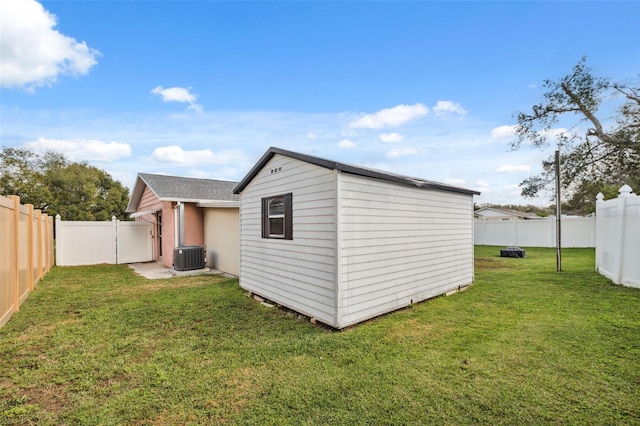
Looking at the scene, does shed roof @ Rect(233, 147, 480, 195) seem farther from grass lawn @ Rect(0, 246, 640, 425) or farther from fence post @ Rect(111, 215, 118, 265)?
fence post @ Rect(111, 215, 118, 265)

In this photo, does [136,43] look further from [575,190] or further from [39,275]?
[575,190]

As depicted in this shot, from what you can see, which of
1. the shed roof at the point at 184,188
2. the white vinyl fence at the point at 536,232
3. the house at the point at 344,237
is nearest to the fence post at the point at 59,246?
the shed roof at the point at 184,188

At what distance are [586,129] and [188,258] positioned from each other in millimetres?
17981

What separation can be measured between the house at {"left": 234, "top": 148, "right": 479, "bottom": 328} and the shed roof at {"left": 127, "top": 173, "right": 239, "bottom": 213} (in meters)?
4.37

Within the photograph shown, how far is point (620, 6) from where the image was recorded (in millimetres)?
8828

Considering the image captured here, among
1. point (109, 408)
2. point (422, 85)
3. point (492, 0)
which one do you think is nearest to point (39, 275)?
point (109, 408)

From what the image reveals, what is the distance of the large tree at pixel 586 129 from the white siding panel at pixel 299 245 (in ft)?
47.7

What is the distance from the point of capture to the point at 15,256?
534 centimetres

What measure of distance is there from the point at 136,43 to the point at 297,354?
34.6 ft

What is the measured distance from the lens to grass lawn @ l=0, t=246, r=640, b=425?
98.8 inches

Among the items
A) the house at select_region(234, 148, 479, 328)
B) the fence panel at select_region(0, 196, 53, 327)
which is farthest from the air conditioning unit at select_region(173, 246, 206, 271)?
the house at select_region(234, 148, 479, 328)

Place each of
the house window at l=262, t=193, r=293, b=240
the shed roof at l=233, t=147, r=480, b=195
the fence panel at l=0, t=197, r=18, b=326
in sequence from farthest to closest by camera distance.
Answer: the house window at l=262, t=193, r=293, b=240 < the fence panel at l=0, t=197, r=18, b=326 < the shed roof at l=233, t=147, r=480, b=195

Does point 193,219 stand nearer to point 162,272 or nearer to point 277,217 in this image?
point 162,272

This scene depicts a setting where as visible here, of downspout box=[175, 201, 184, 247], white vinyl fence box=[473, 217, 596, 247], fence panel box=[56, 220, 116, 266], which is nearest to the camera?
downspout box=[175, 201, 184, 247]
